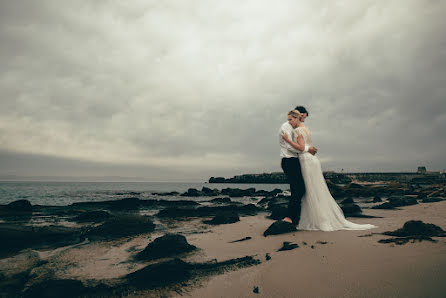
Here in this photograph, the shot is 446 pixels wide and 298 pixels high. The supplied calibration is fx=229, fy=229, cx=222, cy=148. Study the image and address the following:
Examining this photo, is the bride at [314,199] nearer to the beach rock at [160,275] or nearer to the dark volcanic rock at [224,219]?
the dark volcanic rock at [224,219]

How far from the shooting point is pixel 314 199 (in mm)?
5176

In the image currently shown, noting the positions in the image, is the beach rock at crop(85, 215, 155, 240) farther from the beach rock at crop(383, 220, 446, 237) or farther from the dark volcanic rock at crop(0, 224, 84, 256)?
the beach rock at crop(383, 220, 446, 237)

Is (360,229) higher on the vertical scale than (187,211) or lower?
higher

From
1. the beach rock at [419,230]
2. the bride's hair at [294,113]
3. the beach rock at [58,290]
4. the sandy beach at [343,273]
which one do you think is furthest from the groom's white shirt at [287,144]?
the beach rock at [58,290]

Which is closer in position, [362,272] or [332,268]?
[362,272]

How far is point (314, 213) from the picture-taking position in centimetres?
498

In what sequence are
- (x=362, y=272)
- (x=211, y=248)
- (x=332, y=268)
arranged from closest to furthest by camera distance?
(x=362, y=272)
(x=332, y=268)
(x=211, y=248)

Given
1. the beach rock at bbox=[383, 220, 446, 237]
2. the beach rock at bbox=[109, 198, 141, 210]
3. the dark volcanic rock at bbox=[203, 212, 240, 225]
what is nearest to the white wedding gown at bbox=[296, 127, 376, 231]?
the beach rock at bbox=[383, 220, 446, 237]

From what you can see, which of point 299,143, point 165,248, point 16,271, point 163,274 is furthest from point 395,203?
point 16,271

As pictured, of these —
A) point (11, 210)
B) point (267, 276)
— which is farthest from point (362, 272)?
point (11, 210)

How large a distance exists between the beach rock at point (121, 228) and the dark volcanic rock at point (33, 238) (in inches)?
13.7

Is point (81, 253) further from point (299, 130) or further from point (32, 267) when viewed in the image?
point (299, 130)

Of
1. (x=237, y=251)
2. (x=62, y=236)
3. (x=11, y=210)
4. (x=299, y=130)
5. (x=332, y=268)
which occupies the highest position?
(x=299, y=130)

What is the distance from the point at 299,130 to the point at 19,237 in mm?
6682
